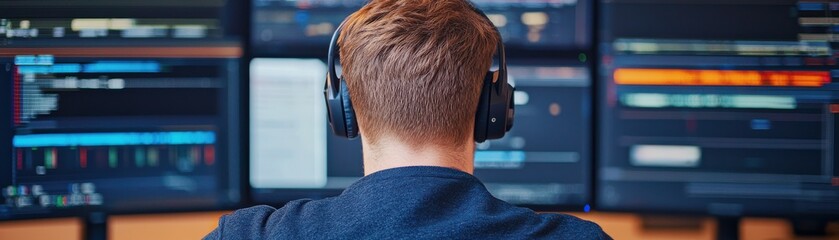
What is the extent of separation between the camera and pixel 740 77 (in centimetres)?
184

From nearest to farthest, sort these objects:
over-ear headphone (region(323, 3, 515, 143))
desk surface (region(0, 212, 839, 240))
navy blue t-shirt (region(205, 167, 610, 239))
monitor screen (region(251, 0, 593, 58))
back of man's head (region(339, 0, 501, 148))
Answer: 1. navy blue t-shirt (region(205, 167, 610, 239))
2. back of man's head (region(339, 0, 501, 148))
3. over-ear headphone (region(323, 3, 515, 143))
4. monitor screen (region(251, 0, 593, 58))
5. desk surface (region(0, 212, 839, 240))

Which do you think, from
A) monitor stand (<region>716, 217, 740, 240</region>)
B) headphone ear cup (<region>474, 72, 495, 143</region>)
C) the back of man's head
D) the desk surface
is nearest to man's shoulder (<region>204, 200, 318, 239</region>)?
the back of man's head

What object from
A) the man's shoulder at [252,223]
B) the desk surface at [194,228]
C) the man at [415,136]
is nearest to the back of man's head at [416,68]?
the man at [415,136]

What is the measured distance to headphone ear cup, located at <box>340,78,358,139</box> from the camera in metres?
1.22

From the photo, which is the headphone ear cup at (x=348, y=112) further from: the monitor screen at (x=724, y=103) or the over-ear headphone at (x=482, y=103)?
the monitor screen at (x=724, y=103)

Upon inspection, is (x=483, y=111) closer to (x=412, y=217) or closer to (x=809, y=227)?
(x=412, y=217)

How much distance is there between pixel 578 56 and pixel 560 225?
0.86 meters

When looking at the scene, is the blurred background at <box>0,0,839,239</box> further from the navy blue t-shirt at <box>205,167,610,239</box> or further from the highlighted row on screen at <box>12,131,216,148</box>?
the navy blue t-shirt at <box>205,167,610,239</box>

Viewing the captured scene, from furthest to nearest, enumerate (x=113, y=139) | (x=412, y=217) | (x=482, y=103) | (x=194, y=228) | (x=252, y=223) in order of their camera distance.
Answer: (x=194, y=228)
(x=113, y=139)
(x=482, y=103)
(x=252, y=223)
(x=412, y=217)

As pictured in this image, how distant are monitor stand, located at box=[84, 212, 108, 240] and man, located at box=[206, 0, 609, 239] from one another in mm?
737

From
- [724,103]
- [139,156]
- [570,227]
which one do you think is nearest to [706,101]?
[724,103]

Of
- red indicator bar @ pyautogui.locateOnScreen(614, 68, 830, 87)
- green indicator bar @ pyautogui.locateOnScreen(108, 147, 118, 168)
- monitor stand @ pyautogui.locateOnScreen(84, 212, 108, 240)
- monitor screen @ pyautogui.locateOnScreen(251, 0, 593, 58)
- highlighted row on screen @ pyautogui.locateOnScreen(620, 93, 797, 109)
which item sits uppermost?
monitor screen @ pyautogui.locateOnScreen(251, 0, 593, 58)

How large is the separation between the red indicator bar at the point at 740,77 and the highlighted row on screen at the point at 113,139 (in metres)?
0.78

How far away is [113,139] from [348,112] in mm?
681
